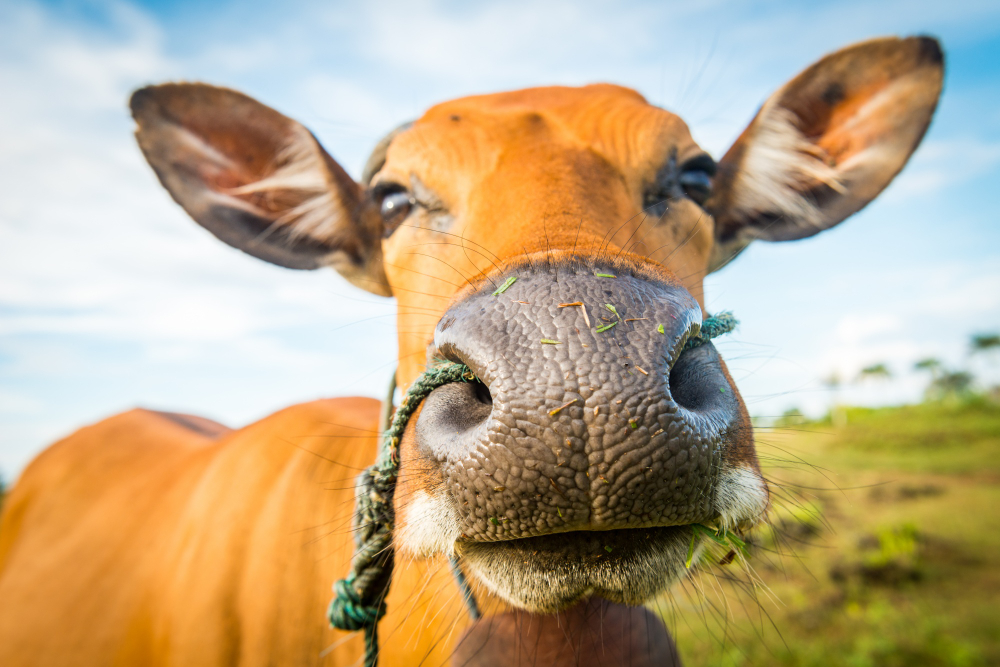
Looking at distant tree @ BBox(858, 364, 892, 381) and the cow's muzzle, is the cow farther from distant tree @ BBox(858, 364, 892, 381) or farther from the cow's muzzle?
distant tree @ BBox(858, 364, 892, 381)

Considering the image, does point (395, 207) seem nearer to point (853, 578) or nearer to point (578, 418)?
point (578, 418)

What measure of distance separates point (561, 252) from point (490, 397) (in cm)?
40

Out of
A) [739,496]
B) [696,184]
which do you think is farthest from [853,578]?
[739,496]

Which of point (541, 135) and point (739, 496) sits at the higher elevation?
point (541, 135)

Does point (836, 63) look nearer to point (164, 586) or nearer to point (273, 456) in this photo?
point (273, 456)

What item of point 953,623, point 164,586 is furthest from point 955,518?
point 164,586

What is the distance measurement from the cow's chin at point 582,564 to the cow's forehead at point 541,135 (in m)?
1.26

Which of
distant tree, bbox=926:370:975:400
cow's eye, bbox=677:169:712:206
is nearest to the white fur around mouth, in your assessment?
cow's eye, bbox=677:169:712:206

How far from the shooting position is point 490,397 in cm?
137

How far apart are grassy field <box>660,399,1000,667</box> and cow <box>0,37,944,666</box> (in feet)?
1.11

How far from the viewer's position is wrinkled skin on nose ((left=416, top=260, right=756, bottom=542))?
1104mm

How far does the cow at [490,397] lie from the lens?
116 centimetres

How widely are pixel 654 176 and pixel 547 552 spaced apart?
1465 mm

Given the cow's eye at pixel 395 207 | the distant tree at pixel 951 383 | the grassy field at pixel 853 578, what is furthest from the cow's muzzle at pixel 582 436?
the distant tree at pixel 951 383
